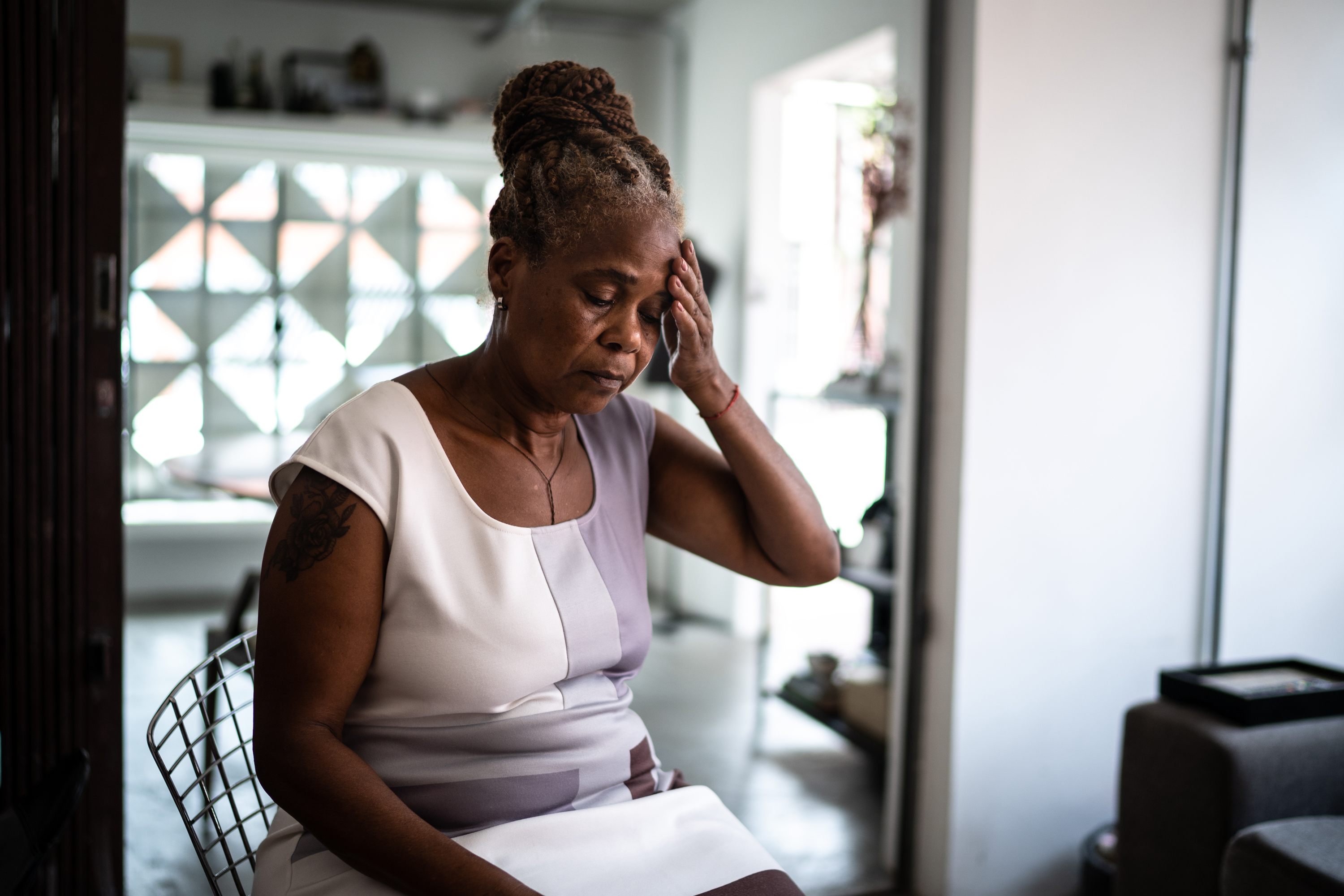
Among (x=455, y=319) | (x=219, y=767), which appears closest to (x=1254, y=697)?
(x=219, y=767)

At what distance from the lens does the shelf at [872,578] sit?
125 inches

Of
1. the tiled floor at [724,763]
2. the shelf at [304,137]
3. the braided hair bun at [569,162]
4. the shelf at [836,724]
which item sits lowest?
the tiled floor at [724,763]

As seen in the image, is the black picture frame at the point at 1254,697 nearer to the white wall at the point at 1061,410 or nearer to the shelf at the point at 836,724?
the white wall at the point at 1061,410

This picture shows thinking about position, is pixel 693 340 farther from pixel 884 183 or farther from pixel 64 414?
pixel 884 183

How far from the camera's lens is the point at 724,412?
1414 millimetres

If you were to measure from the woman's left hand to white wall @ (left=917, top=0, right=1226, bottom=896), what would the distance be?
3.88 ft

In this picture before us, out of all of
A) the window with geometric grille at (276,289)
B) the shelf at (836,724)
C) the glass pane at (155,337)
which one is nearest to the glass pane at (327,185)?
the window with geometric grille at (276,289)

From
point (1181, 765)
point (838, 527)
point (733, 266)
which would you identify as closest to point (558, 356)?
point (1181, 765)

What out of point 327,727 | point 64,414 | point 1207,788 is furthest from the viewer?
point 1207,788

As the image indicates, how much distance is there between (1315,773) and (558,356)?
179cm

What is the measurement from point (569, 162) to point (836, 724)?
246 cm

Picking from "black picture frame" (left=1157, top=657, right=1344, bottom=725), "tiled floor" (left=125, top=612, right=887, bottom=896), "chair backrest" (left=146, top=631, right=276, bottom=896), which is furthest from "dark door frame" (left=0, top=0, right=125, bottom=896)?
"black picture frame" (left=1157, top=657, right=1344, bottom=725)

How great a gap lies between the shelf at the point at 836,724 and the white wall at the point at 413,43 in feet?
10.8

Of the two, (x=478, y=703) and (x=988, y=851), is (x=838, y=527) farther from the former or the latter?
(x=478, y=703)
